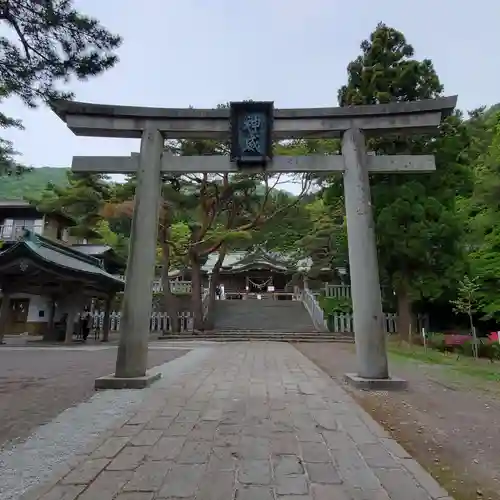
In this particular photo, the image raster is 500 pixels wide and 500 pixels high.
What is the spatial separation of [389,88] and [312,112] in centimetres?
1066

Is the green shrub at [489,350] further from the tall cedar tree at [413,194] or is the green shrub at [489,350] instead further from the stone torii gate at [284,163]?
the stone torii gate at [284,163]

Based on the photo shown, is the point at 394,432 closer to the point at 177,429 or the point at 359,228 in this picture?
the point at 177,429

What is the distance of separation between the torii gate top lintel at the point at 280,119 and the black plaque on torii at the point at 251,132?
14 centimetres

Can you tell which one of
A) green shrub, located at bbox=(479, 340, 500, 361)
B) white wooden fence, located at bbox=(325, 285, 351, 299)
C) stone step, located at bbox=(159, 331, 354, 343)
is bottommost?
green shrub, located at bbox=(479, 340, 500, 361)

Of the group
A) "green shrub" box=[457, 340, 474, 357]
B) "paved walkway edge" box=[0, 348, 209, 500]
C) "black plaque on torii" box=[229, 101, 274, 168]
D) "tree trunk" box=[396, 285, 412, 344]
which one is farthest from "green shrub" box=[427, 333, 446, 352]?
"paved walkway edge" box=[0, 348, 209, 500]

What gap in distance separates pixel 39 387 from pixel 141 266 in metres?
2.29

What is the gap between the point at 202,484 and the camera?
2.48 metres

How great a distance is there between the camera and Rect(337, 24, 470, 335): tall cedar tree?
48.5 ft

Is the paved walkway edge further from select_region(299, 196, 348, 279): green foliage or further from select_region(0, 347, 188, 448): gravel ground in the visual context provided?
select_region(299, 196, 348, 279): green foliage

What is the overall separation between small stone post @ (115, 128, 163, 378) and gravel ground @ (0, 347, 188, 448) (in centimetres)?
72

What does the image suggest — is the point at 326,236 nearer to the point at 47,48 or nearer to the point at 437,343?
the point at 437,343

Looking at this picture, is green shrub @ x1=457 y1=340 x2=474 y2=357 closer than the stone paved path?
No

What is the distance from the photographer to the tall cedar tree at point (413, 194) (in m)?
14.8

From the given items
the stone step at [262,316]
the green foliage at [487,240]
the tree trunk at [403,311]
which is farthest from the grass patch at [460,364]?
the stone step at [262,316]
